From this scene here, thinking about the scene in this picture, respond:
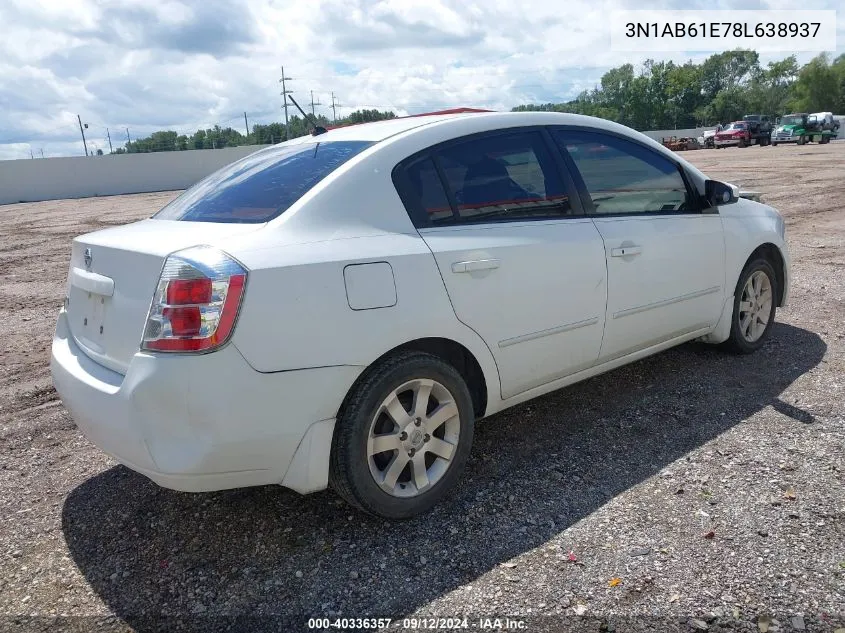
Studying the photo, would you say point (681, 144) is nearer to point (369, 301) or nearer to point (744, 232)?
point (744, 232)

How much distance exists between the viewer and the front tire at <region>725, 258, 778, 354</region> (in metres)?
4.67

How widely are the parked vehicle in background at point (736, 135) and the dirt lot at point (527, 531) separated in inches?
1895

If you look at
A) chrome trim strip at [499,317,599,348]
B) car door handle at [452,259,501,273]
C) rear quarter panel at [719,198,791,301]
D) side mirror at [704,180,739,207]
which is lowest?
chrome trim strip at [499,317,599,348]

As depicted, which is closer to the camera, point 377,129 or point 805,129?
point 377,129

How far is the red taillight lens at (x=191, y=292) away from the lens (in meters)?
2.46

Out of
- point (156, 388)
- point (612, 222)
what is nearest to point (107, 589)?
point (156, 388)

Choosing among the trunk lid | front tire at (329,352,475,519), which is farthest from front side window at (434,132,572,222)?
the trunk lid

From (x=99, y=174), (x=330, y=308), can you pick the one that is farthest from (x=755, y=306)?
(x=99, y=174)

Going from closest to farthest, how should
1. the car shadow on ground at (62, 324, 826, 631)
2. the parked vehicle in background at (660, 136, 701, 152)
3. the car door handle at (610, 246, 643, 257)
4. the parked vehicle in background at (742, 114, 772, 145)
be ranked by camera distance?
1. the car shadow on ground at (62, 324, 826, 631)
2. the car door handle at (610, 246, 643, 257)
3. the parked vehicle in background at (742, 114, 772, 145)
4. the parked vehicle in background at (660, 136, 701, 152)

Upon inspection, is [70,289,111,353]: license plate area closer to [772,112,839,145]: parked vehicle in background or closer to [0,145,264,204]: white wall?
[0,145,264,204]: white wall

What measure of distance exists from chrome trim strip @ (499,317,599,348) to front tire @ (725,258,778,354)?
162 cm

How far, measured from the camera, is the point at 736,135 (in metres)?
47.1

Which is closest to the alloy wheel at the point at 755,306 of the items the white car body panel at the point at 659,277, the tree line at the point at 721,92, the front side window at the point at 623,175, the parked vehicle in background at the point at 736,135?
the white car body panel at the point at 659,277

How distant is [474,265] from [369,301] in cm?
57
